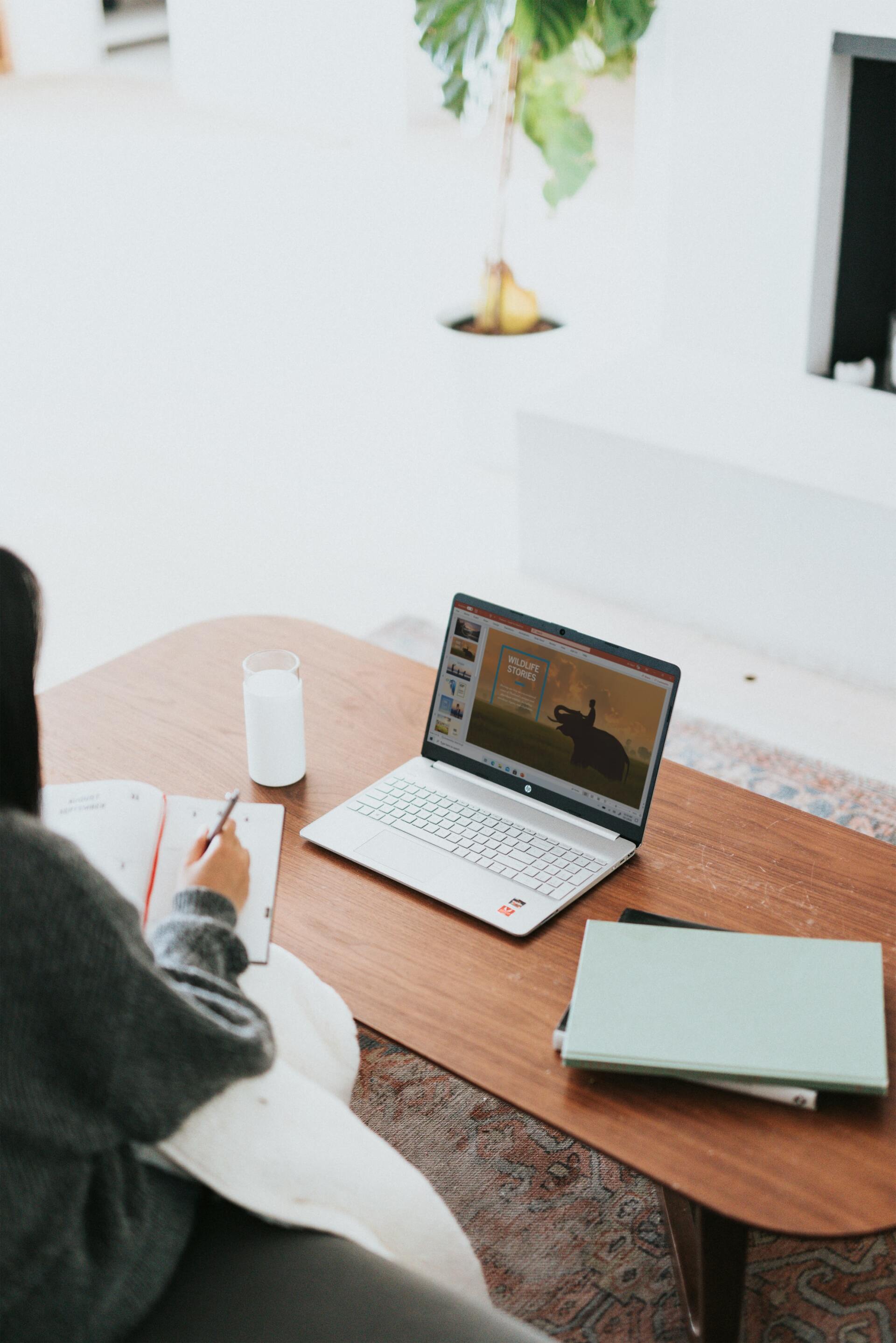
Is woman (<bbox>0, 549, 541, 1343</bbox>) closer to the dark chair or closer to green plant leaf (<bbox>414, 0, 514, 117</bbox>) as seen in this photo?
the dark chair

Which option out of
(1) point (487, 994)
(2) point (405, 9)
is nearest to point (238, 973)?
(1) point (487, 994)

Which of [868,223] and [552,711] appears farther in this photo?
[868,223]

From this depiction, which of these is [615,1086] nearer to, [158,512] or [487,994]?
[487,994]

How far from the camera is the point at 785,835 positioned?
1.49m

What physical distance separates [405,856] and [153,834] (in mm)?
265

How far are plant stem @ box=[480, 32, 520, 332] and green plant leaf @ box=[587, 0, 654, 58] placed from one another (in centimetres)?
20

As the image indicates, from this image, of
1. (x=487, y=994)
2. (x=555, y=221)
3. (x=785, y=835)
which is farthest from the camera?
(x=555, y=221)

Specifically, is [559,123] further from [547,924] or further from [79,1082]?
[79,1082]

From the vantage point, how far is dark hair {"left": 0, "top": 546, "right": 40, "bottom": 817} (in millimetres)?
1037

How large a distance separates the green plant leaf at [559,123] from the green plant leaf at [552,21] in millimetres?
149

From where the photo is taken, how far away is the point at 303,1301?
108cm

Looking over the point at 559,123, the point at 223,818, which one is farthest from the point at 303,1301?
the point at 559,123

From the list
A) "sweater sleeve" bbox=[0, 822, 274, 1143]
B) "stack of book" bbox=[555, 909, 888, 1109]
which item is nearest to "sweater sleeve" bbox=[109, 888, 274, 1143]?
"sweater sleeve" bbox=[0, 822, 274, 1143]

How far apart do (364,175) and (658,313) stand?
8.97ft
